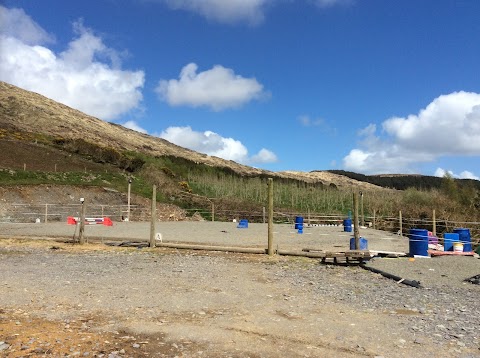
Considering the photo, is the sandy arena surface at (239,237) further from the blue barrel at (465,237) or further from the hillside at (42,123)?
the hillside at (42,123)

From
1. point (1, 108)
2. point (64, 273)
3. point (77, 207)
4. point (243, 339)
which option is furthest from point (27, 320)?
point (1, 108)

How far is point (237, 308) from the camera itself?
286 inches

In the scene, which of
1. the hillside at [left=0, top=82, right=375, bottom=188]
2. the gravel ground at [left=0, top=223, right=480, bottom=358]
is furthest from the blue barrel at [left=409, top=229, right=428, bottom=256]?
the hillside at [left=0, top=82, right=375, bottom=188]

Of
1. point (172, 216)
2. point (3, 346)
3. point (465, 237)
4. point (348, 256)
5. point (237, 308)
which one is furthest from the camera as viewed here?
point (172, 216)

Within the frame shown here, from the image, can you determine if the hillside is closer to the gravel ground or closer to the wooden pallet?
the gravel ground

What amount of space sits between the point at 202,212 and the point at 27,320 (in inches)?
1236

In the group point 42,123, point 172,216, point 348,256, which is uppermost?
point 42,123

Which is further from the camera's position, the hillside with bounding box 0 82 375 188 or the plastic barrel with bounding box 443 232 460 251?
the hillside with bounding box 0 82 375 188

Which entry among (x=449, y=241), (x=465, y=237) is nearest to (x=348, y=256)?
(x=449, y=241)

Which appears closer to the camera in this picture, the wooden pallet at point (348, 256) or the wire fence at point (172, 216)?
the wooden pallet at point (348, 256)

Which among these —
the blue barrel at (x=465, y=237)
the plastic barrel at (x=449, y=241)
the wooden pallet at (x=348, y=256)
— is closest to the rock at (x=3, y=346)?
Answer: the wooden pallet at (x=348, y=256)

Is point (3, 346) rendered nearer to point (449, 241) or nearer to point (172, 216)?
point (449, 241)

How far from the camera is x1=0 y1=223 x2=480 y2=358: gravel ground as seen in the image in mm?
5207

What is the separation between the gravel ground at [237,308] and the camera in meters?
5.21
